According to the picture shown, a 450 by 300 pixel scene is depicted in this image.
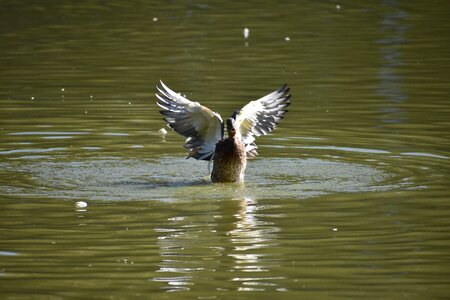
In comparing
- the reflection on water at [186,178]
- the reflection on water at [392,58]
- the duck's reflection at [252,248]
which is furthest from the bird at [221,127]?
the reflection on water at [392,58]

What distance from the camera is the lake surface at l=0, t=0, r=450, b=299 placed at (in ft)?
23.7

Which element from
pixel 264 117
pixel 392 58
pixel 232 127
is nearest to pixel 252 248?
pixel 232 127

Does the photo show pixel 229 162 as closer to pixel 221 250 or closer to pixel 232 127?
pixel 232 127

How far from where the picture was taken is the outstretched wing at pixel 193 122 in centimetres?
1069

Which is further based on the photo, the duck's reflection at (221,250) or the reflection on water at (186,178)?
the reflection on water at (186,178)

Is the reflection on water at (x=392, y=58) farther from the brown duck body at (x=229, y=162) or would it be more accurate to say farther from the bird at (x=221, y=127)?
the brown duck body at (x=229, y=162)

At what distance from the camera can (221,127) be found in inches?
428

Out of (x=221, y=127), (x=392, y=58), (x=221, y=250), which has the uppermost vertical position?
(x=221, y=127)

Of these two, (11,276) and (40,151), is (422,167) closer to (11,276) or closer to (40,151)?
(40,151)

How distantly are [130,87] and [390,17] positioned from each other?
861cm

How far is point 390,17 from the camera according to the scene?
23.0m

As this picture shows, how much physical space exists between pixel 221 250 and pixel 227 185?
102 inches

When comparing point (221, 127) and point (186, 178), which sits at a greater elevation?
point (221, 127)

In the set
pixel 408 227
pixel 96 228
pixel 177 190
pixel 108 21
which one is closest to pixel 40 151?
pixel 177 190
